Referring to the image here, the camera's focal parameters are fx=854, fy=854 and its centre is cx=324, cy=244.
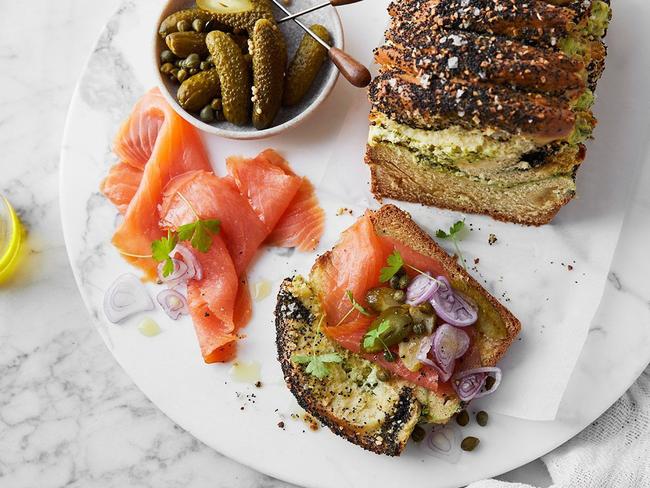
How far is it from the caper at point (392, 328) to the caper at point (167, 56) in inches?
80.1

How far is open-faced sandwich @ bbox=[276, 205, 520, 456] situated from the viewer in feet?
15.8

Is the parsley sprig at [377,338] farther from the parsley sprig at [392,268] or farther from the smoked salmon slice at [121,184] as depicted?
the smoked salmon slice at [121,184]

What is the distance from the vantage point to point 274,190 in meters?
5.30

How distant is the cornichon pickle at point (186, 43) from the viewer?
201 inches

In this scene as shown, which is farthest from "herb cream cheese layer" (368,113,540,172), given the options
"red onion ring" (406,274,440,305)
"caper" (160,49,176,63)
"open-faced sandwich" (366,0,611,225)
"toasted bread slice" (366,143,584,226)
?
"caper" (160,49,176,63)

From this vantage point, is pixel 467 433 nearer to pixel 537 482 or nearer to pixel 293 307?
pixel 537 482

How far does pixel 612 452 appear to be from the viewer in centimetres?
501

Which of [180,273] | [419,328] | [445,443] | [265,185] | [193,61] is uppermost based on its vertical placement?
[193,61]

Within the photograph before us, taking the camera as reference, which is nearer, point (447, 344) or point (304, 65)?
point (447, 344)

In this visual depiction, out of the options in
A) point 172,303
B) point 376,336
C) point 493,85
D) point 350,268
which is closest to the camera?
point 493,85

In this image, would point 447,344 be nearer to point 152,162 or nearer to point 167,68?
point 152,162

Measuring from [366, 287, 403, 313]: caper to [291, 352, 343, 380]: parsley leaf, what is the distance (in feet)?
1.19

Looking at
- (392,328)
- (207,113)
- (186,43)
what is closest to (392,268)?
(392,328)

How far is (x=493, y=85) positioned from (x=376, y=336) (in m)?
1.49
